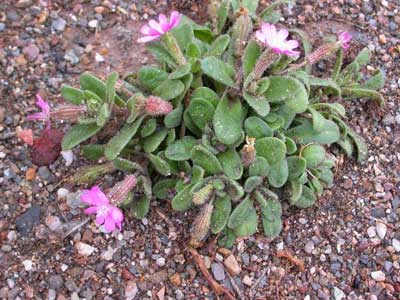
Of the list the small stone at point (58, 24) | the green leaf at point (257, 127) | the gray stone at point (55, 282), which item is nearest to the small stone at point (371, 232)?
the green leaf at point (257, 127)

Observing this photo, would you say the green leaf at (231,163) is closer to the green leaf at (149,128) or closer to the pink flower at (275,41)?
the green leaf at (149,128)

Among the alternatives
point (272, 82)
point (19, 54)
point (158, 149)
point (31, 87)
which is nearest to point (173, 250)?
point (158, 149)

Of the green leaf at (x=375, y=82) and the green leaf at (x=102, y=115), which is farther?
the green leaf at (x=375, y=82)

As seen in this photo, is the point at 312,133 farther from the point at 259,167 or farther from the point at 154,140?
the point at 154,140

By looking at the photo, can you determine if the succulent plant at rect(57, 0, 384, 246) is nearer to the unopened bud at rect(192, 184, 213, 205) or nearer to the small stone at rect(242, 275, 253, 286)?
the unopened bud at rect(192, 184, 213, 205)

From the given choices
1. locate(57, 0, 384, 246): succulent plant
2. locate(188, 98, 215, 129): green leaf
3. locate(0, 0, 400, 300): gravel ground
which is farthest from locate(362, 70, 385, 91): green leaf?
locate(188, 98, 215, 129): green leaf

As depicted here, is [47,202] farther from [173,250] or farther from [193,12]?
[193,12]

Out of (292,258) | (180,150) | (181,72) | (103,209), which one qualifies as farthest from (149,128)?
(292,258)
